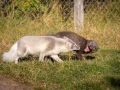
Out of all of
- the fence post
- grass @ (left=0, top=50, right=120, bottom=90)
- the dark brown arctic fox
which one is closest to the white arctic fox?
grass @ (left=0, top=50, right=120, bottom=90)

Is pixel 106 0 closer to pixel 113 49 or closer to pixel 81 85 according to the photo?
pixel 113 49

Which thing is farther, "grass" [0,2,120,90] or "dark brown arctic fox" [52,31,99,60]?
"dark brown arctic fox" [52,31,99,60]

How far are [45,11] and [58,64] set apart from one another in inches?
170

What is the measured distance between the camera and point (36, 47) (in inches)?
278

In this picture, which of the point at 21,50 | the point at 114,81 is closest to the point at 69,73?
the point at 114,81

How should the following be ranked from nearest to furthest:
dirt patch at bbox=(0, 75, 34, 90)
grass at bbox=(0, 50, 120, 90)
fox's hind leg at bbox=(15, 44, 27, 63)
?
dirt patch at bbox=(0, 75, 34, 90)
grass at bbox=(0, 50, 120, 90)
fox's hind leg at bbox=(15, 44, 27, 63)

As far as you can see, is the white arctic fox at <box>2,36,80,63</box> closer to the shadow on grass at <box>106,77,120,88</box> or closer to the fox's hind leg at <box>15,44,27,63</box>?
the fox's hind leg at <box>15,44,27,63</box>

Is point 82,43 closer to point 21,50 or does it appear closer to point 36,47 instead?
point 36,47

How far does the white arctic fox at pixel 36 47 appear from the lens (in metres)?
7.00

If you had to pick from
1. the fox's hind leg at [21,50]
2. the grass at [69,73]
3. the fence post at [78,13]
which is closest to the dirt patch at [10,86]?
the grass at [69,73]

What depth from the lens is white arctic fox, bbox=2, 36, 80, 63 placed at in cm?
700

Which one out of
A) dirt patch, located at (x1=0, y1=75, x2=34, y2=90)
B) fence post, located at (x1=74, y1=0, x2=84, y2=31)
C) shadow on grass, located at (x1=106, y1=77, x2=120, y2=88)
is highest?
fence post, located at (x1=74, y1=0, x2=84, y2=31)

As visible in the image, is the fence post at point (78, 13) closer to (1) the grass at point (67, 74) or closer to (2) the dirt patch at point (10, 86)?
(1) the grass at point (67, 74)

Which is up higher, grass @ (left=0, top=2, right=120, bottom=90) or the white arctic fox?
the white arctic fox
